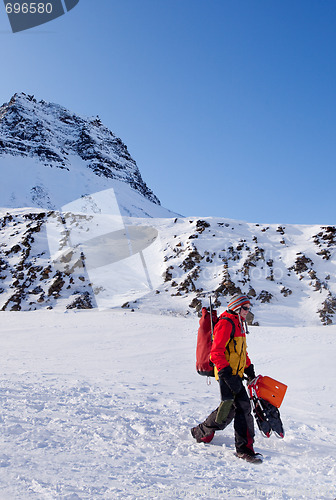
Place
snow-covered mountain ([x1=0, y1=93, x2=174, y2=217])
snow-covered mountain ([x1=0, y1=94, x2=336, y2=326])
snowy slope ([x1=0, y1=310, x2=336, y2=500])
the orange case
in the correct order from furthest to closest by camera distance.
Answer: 1. snow-covered mountain ([x1=0, y1=93, x2=174, y2=217])
2. snow-covered mountain ([x1=0, y1=94, x2=336, y2=326])
3. the orange case
4. snowy slope ([x1=0, y1=310, x2=336, y2=500])

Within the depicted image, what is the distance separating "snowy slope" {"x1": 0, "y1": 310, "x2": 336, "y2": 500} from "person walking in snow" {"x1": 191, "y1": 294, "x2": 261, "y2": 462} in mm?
181

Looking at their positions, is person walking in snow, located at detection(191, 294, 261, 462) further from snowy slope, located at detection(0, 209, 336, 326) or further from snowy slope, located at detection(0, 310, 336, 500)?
snowy slope, located at detection(0, 209, 336, 326)

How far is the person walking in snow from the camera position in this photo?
3.36m

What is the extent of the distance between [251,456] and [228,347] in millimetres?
1056

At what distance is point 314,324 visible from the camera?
1390 centimetres

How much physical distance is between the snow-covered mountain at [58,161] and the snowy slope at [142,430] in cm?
3613

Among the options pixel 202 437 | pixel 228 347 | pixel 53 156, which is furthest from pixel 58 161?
pixel 202 437

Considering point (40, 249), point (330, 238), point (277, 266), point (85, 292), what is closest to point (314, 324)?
point (277, 266)

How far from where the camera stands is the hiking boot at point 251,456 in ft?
10.3

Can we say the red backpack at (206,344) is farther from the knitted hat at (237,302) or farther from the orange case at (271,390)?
the orange case at (271,390)

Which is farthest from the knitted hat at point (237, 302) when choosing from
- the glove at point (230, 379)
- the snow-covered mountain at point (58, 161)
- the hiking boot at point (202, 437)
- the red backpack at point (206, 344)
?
the snow-covered mountain at point (58, 161)

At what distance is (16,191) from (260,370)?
4463 cm

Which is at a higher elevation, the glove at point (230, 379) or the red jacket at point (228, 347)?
the red jacket at point (228, 347)

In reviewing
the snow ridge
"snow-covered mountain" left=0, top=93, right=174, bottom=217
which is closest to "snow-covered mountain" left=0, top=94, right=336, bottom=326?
"snow-covered mountain" left=0, top=93, right=174, bottom=217
